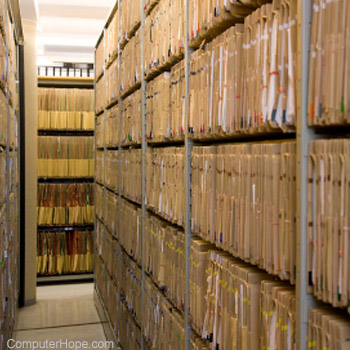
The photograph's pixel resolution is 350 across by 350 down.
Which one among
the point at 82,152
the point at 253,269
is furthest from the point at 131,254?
the point at 82,152

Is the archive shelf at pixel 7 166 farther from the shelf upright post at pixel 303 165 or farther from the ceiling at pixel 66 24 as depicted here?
the shelf upright post at pixel 303 165

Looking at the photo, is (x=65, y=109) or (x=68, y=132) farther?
(x=68, y=132)

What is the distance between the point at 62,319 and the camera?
15.7 feet

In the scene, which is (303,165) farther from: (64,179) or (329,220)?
(64,179)

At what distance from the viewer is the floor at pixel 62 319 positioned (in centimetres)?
432

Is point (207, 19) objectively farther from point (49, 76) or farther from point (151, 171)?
point (49, 76)

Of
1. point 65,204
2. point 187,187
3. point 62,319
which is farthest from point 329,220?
point 65,204

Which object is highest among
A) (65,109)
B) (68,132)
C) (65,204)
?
(65,109)

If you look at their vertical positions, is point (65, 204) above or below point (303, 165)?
below

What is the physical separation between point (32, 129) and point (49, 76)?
1.24 meters

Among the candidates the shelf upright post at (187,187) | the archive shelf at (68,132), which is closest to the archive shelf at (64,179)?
the archive shelf at (68,132)

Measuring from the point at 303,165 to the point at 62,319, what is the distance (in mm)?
4045

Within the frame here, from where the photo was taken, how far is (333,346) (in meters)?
1.12

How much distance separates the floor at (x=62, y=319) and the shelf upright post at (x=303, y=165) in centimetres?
318
